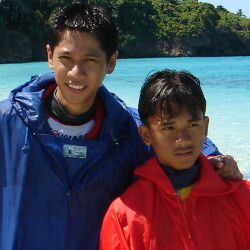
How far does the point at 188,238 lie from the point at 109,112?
22.2 inches

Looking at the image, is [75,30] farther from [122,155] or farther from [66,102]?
[122,155]

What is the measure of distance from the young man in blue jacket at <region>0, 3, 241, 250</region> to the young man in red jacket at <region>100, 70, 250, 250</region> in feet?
0.43

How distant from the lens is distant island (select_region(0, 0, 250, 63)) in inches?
1176

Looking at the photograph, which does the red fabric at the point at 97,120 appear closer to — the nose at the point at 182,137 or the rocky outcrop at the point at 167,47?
the nose at the point at 182,137

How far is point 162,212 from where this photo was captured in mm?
1522

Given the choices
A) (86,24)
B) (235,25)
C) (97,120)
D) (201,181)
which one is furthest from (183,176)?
(235,25)

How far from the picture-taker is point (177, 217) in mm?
1504

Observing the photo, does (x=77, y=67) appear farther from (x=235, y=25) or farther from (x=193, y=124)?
(x=235, y=25)

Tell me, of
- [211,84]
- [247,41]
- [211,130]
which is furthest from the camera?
[247,41]

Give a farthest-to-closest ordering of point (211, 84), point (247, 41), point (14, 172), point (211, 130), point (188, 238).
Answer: point (247, 41) < point (211, 84) < point (211, 130) < point (14, 172) < point (188, 238)

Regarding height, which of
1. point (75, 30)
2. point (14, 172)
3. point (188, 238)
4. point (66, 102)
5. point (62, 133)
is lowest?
point (188, 238)

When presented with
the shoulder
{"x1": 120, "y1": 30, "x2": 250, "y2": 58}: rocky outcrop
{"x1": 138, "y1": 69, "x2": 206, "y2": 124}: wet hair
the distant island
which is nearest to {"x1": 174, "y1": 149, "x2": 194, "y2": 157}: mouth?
{"x1": 138, "y1": 69, "x2": 206, "y2": 124}: wet hair

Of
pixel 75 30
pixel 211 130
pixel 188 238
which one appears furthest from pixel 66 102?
pixel 211 130

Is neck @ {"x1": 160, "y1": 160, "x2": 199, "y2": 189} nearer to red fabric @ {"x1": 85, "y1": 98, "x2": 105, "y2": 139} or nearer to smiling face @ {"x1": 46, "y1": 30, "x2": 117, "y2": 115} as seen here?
red fabric @ {"x1": 85, "y1": 98, "x2": 105, "y2": 139}
